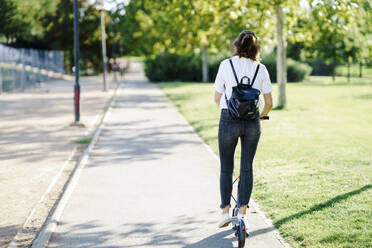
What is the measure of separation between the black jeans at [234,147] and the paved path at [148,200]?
1.62ft

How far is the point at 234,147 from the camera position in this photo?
14.5 ft

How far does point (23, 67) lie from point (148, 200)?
25203 mm

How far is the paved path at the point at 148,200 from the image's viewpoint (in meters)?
4.72

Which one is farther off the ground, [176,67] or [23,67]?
[176,67]

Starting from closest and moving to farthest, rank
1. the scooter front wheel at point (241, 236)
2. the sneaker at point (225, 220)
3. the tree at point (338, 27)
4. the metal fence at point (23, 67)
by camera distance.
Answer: the scooter front wheel at point (241, 236) → the sneaker at point (225, 220) → the tree at point (338, 27) → the metal fence at point (23, 67)

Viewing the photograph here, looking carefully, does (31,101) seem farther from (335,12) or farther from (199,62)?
(199,62)

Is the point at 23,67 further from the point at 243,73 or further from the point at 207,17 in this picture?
the point at 243,73

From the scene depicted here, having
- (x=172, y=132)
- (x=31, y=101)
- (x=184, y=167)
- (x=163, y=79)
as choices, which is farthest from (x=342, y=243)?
(x=163, y=79)

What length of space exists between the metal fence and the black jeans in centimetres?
2036

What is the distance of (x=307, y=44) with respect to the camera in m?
18.2

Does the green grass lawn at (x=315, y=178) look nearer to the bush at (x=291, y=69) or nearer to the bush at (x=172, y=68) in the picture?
the bush at (x=172, y=68)

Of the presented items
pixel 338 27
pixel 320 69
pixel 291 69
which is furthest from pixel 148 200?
pixel 320 69

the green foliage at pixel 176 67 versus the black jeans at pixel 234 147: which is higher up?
the green foliage at pixel 176 67

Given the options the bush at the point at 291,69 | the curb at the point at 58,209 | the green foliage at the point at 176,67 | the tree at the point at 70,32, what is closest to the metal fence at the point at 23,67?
the tree at the point at 70,32
